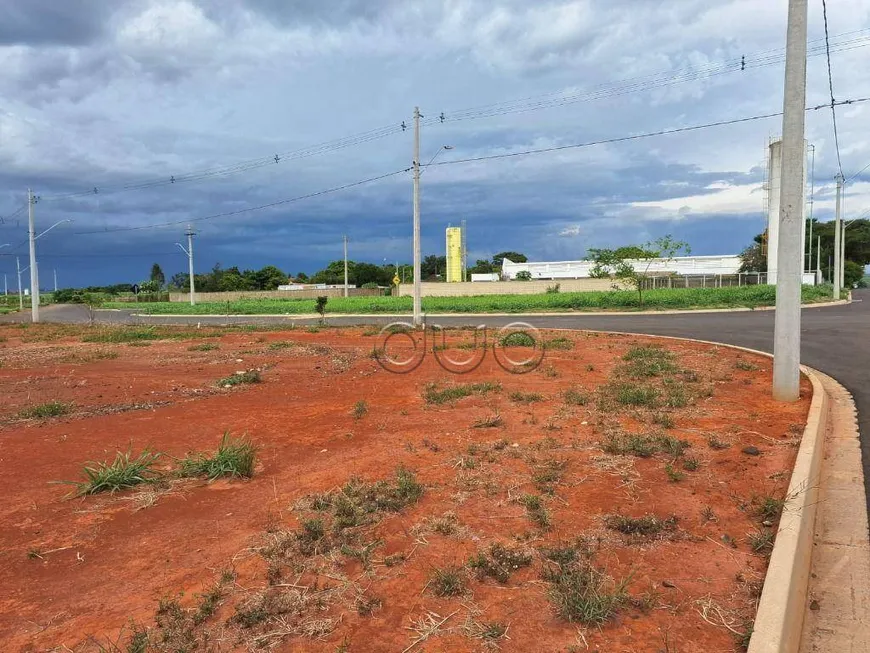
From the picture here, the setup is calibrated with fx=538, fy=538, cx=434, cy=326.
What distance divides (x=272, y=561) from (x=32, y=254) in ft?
155

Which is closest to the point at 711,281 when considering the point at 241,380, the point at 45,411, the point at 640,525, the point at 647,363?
the point at 647,363

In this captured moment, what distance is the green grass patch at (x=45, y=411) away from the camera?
817 cm

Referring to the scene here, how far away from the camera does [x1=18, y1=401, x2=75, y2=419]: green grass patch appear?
817cm

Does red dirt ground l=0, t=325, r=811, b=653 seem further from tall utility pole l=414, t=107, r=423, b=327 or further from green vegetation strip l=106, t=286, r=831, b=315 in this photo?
green vegetation strip l=106, t=286, r=831, b=315

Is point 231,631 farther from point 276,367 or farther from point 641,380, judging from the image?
point 276,367

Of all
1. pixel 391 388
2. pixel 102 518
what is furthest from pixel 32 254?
pixel 102 518

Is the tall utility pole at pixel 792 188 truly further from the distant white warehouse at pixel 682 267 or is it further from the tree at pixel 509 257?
the tree at pixel 509 257

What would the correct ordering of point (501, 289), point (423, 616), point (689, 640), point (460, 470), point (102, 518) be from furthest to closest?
point (501, 289) → point (460, 470) → point (102, 518) → point (423, 616) → point (689, 640)

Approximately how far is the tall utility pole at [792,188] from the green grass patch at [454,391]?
434cm

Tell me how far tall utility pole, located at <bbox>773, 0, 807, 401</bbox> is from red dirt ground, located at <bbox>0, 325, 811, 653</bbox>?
3.14ft

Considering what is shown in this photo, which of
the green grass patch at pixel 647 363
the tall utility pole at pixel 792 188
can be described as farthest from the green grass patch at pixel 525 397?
the tall utility pole at pixel 792 188

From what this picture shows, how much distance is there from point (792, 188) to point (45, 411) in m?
11.5

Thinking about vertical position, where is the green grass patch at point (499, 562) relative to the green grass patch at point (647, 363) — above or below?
below

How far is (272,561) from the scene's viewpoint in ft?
11.6
